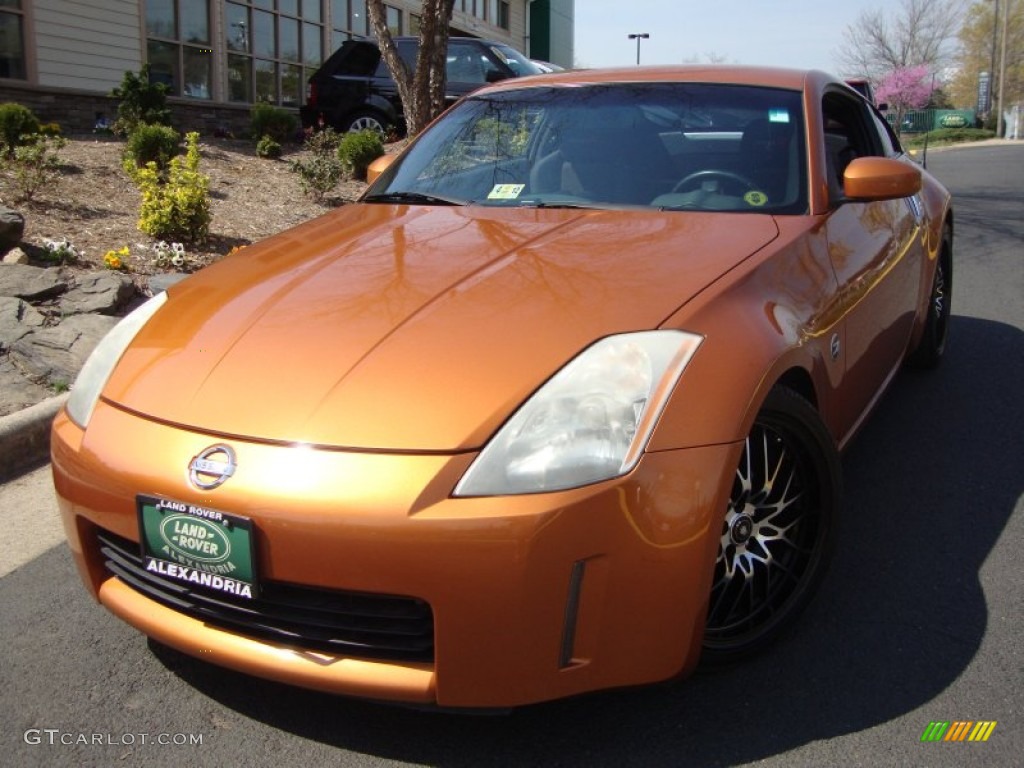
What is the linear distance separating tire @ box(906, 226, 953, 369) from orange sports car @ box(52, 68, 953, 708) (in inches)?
81.2

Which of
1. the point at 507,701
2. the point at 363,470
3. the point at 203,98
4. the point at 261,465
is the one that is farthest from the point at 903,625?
the point at 203,98

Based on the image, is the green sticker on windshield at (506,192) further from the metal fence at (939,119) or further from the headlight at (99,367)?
the metal fence at (939,119)

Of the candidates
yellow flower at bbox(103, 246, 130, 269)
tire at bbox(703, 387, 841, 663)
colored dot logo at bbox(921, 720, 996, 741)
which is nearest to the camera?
colored dot logo at bbox(921, 720, 996, 741)

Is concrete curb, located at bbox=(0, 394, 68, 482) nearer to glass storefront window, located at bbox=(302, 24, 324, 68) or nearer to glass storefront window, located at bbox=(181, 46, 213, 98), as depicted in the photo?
glass storefront window, located at bbox=(181, 46, 213, 98)

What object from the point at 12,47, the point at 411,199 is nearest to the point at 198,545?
the point at 411,199

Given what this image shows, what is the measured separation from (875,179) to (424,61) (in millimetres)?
6212

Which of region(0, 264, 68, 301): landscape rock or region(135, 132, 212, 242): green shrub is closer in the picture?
region(0, 264, 68, 301): landscape rock

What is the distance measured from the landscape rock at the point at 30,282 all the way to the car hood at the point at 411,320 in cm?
293

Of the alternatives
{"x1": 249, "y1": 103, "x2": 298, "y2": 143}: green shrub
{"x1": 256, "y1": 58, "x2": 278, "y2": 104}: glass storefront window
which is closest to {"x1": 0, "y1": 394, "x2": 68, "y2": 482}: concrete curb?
{"x1": 249, "y1": 103, "x2": 298, "y2": 143}: green shrub

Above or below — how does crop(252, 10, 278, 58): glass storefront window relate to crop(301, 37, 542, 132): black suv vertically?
above

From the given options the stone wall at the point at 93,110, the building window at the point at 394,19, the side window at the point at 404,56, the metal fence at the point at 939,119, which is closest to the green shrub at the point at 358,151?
the side window at the point at 404,56

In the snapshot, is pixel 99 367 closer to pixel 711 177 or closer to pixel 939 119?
pixel 711 177

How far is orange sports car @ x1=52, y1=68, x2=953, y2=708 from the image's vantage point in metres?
1.92

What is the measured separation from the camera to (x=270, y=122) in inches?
475
